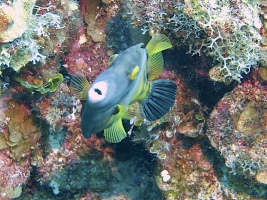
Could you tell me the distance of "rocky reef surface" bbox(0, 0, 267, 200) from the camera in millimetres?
3479

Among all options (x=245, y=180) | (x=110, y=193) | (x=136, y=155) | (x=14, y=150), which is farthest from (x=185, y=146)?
(x=14, y=150)

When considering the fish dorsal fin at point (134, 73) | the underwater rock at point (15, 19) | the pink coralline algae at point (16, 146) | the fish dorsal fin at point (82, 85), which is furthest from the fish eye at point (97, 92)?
the pink coralline algae at point (16, 146)

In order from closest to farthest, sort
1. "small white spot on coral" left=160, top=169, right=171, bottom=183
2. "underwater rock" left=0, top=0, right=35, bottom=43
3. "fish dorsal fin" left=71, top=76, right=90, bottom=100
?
"fish dorsal fin" left=71, top=76, right=90, bottom=100, "underwater rock" left=0, top=0, right=35, bottom=43, "small white spot on coral" left=160, top=169, right=171, bottom=183

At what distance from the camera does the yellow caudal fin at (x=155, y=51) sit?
2434 millimetres

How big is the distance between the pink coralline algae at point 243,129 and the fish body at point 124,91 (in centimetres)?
164

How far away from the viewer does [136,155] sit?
566 cm

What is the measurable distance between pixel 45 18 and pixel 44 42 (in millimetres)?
292

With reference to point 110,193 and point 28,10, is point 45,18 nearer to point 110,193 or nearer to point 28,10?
point 28,10

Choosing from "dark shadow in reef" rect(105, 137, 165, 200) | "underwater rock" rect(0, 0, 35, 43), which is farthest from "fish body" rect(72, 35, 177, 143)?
"dark shadow in reef" rect(105, 137, 165, 200)

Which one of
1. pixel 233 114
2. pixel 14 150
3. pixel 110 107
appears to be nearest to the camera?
pixel 110 107

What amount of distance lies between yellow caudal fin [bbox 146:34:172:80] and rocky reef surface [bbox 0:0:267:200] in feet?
3.68

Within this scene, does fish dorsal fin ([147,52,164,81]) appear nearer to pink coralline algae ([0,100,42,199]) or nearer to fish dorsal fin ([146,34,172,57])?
fish dorsal fin ([146,34,172,57])

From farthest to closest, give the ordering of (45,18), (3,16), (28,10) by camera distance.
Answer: (45,18) → (28,10) → (3,16)

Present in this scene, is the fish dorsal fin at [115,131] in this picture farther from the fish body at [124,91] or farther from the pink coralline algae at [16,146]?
the pink coralline algae at [16,146]
